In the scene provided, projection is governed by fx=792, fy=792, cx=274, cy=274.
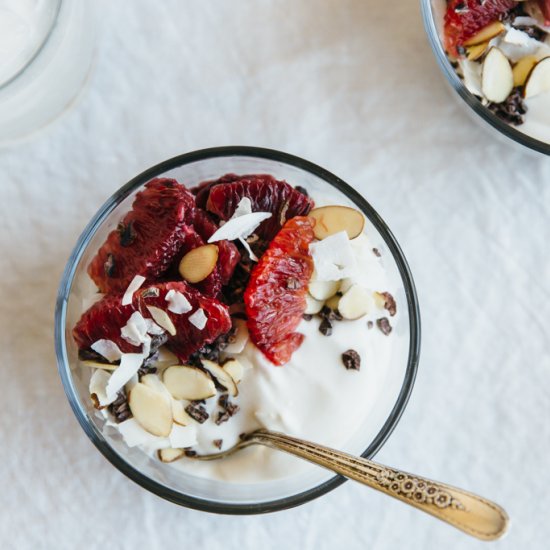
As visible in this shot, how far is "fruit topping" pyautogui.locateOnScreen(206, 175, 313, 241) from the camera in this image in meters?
1.32

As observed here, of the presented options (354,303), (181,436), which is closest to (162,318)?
(181,436)

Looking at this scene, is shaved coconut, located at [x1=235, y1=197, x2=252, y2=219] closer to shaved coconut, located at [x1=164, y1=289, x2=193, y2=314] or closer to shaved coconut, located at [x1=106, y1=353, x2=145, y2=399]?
shaved coconut, located at [x1=164, y1=289, x2=193, y2=314]

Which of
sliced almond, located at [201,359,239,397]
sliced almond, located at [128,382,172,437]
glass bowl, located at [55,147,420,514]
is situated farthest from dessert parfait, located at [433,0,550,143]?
sliced almond, located at [128,382,172,437]

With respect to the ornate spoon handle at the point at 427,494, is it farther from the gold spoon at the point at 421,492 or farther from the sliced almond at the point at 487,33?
the sliced almond at the point at 487,33

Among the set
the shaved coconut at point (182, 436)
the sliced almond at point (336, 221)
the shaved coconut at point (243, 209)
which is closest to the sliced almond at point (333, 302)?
the sliced almond at point (336, 221)

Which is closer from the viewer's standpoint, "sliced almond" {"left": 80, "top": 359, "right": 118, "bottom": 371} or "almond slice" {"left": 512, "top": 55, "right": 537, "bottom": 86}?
"sliced almond" {"left": 80, "top": 359, "right": 118, "bottom": 371}

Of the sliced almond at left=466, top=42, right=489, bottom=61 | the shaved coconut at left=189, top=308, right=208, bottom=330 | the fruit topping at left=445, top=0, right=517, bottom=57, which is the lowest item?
the shaved coconut at left=189, top=308, right=208, bottom=330

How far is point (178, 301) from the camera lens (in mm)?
1246

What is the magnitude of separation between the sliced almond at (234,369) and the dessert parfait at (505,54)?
69cm

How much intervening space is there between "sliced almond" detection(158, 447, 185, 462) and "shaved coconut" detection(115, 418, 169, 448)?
23 millimetres

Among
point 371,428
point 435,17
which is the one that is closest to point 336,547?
point 371,428

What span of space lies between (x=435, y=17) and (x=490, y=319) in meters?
0.61

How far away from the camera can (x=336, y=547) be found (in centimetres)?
155

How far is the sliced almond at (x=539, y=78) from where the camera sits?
1486 millimetres
